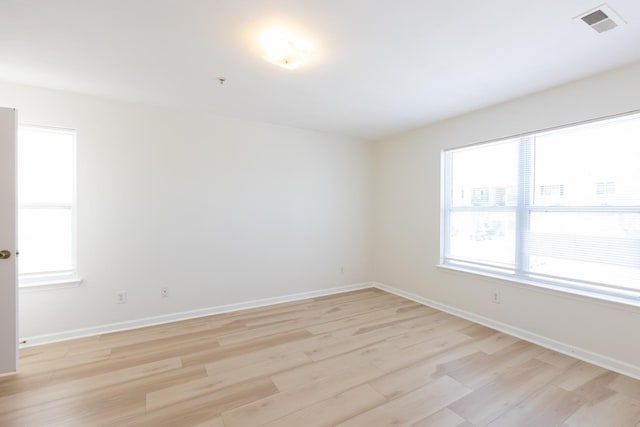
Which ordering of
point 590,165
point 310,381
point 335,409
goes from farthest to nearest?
point 590,165, point 310,381, point 335,409

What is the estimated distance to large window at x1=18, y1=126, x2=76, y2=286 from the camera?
264 centimetres

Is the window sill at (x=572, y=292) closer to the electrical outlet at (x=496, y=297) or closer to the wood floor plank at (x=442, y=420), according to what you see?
the electrical outlet at (x=496, y=297)

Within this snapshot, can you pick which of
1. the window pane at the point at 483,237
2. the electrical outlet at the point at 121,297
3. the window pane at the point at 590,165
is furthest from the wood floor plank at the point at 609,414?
the electrical outlet at the point at 121,297

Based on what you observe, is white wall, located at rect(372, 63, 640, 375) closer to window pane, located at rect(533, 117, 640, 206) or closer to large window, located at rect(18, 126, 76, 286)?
window pane, located at rect(533, 117, 640, 206)

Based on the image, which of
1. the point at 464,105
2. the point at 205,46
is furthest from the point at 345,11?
the point at 464,105

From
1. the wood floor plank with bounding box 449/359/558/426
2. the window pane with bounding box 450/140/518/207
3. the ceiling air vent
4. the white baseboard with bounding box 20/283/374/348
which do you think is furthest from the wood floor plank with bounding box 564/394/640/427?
the white baseboard with bounding box 20/283/374/348

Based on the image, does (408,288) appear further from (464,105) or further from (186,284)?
(186,284)

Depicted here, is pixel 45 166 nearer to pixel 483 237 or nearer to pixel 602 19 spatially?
A: pixel 602 19

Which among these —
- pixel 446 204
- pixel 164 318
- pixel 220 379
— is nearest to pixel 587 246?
pixel 446 204

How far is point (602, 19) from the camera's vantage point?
1666 millimetres

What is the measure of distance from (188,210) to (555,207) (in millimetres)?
3936

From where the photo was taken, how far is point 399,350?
2562mm

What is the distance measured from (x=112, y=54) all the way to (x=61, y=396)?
2.49 meters

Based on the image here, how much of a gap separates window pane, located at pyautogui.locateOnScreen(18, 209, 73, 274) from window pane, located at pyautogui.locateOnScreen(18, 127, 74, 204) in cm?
14
